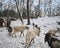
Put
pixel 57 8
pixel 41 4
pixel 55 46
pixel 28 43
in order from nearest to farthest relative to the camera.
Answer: pixel 55 46 → pixel 28 43 → pixel 57 8 → pixel 41 4

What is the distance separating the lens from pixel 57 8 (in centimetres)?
4550

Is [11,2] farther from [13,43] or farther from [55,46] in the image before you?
[55,46]

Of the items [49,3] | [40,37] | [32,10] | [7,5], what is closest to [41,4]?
[49,3]

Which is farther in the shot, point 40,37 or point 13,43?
point 40,37

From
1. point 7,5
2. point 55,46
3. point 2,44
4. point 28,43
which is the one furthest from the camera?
point 7,5

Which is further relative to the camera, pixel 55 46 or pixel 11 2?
pixel 11 2

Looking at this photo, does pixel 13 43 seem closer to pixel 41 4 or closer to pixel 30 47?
pixel 30 47

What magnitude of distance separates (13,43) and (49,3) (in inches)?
1476

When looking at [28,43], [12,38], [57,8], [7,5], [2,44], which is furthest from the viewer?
[57,8]

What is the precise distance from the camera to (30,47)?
420 inches

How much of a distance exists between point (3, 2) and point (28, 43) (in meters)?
32.3

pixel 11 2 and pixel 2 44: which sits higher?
pixel 11 2

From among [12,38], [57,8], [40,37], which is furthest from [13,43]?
[57,8]

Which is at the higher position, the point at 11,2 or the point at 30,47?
the point at 11,2
